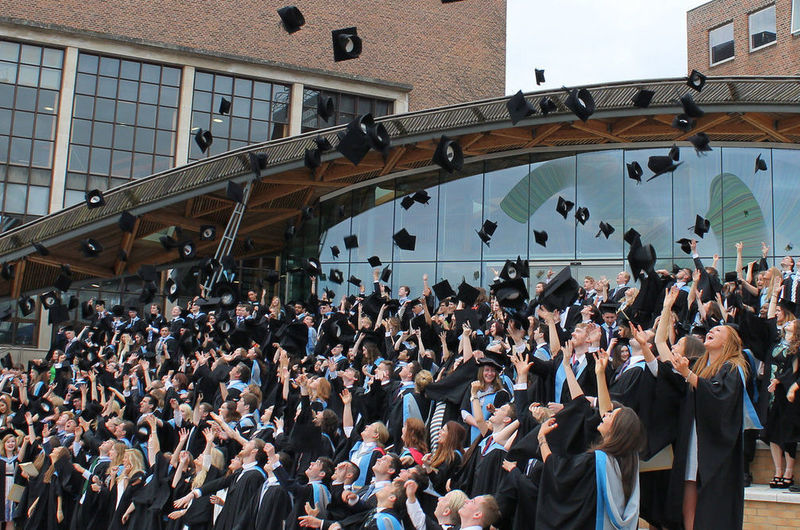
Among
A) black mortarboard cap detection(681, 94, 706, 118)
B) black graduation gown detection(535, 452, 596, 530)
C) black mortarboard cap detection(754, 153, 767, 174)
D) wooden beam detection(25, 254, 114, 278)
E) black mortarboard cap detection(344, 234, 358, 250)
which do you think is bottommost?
black graduation gown detection(535, 452, 596, 530)

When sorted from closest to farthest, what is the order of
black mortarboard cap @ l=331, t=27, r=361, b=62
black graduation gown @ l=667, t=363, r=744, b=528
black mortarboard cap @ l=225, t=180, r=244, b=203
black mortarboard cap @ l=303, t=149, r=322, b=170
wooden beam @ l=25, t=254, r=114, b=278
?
1. black graduation gown @ l=667, t=363, r=744, b=528
2. black mortarboard cap @ l=331, t=27, r=361, b=62
3. black mortarboard cap @ l=303, t=149, r=322, b=170
4. black mortarboard cap @ l=225, t=180, r=244, b=203
5. wooden beam @ l=25, t=254, r=114, b=278

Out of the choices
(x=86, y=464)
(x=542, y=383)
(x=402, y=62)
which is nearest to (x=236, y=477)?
(x=542, y=383)

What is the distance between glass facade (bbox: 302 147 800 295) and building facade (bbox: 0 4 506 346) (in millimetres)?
5130

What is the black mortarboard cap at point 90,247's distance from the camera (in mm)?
17828

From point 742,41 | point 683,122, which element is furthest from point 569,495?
point 742,41

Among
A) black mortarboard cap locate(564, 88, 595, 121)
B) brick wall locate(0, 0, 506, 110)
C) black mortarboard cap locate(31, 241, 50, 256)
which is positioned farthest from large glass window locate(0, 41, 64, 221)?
black mortarboard cap locate(564, 88, 595, 121)

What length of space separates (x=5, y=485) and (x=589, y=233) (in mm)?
11687

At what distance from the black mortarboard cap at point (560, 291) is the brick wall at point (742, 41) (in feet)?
61.2

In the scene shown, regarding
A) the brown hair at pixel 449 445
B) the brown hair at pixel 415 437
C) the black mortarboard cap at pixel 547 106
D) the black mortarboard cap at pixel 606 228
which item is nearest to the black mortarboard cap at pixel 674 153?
the black mortarboard cap at pixel 606 228

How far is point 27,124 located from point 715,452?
21.6 meters

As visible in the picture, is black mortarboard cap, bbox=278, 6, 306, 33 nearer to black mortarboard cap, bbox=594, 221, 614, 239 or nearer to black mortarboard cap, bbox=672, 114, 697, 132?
black mortarboard cap, bbox=672, 114, 697, 132

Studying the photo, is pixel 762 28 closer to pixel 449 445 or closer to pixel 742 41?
pixel 742 41

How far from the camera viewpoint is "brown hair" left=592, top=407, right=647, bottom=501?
4.44 metres

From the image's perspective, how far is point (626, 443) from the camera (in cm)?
445
